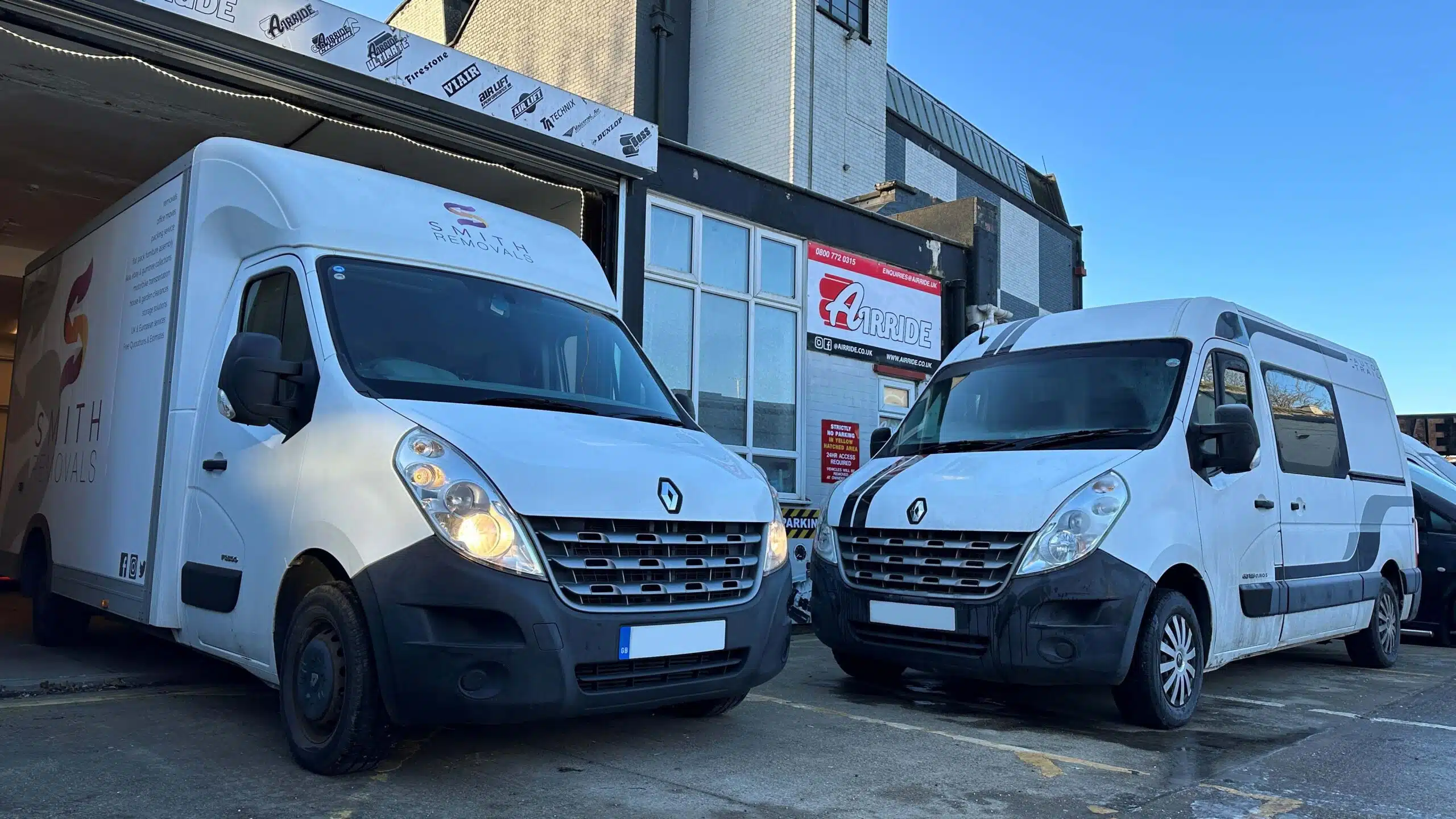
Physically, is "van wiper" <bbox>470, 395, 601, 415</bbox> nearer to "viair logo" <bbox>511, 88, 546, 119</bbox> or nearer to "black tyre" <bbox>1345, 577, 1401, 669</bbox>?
"viair logo" <bbox>511, 88, 546, 119</bbox>

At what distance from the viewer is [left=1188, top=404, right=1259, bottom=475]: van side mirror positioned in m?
6.09

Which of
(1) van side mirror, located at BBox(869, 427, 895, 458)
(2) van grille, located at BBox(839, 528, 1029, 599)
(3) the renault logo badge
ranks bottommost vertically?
(2) van grille, located at BBox(839, 528, 1029, 599)

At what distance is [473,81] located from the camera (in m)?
8.68

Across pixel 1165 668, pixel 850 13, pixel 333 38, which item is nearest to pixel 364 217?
pixel 333 38

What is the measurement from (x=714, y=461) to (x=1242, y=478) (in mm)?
3549

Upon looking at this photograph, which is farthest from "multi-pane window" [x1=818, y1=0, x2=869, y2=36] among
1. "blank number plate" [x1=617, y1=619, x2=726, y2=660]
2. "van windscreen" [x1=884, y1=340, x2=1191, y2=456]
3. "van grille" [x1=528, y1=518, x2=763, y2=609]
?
"blank number plate" [x1=617, y1=619, x2=726, y2=660]

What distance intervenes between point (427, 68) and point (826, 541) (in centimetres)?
483

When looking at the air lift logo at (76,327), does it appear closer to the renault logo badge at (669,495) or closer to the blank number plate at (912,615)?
the renault logo badge at (669,495)

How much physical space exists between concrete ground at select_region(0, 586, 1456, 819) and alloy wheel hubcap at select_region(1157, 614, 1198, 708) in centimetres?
20

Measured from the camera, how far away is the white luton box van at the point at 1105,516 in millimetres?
5516

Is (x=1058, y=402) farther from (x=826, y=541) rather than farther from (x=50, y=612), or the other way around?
(x=50, y=612)

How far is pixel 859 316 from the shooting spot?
13.5 meters

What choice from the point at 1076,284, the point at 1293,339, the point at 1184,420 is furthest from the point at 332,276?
the point at 1076,284

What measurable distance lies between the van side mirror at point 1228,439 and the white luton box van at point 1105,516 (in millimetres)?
12
